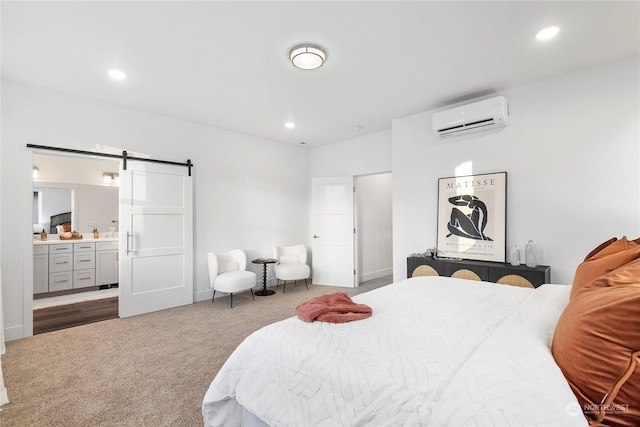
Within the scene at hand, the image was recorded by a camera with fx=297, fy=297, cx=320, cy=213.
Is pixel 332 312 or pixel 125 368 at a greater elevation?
pixel 332 312

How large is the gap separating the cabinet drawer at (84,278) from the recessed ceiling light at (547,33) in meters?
6.99

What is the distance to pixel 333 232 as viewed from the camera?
5742 millimetres

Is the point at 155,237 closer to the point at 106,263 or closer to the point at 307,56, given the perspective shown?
the point at 106,263

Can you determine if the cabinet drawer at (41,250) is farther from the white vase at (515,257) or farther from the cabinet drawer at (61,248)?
the white vase at (515,257)

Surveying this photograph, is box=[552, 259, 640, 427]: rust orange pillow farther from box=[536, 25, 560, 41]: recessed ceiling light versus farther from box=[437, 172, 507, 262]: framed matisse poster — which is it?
box=[437, 172, 507, 262]: framed matisse poster

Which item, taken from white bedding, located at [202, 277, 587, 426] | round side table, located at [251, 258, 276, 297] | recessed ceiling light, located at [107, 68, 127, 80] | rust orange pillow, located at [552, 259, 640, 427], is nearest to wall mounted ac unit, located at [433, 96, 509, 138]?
white bedding, located at [202, 277, 587, 426]

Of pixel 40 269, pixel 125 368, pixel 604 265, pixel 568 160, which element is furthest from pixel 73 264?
pixel 568 160

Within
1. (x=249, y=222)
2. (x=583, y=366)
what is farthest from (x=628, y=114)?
(x=249, y=222)

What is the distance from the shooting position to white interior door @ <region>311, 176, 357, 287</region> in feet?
18.2

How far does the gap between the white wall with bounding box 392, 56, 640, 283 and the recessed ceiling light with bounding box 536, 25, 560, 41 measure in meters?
0.92

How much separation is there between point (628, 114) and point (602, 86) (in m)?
0.37

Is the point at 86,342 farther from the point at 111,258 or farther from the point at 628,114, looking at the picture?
the point at 628,114

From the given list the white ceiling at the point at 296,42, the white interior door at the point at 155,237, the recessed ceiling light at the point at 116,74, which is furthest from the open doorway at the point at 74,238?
the white ceiling at the point at 296,42

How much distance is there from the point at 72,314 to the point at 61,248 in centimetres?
159
